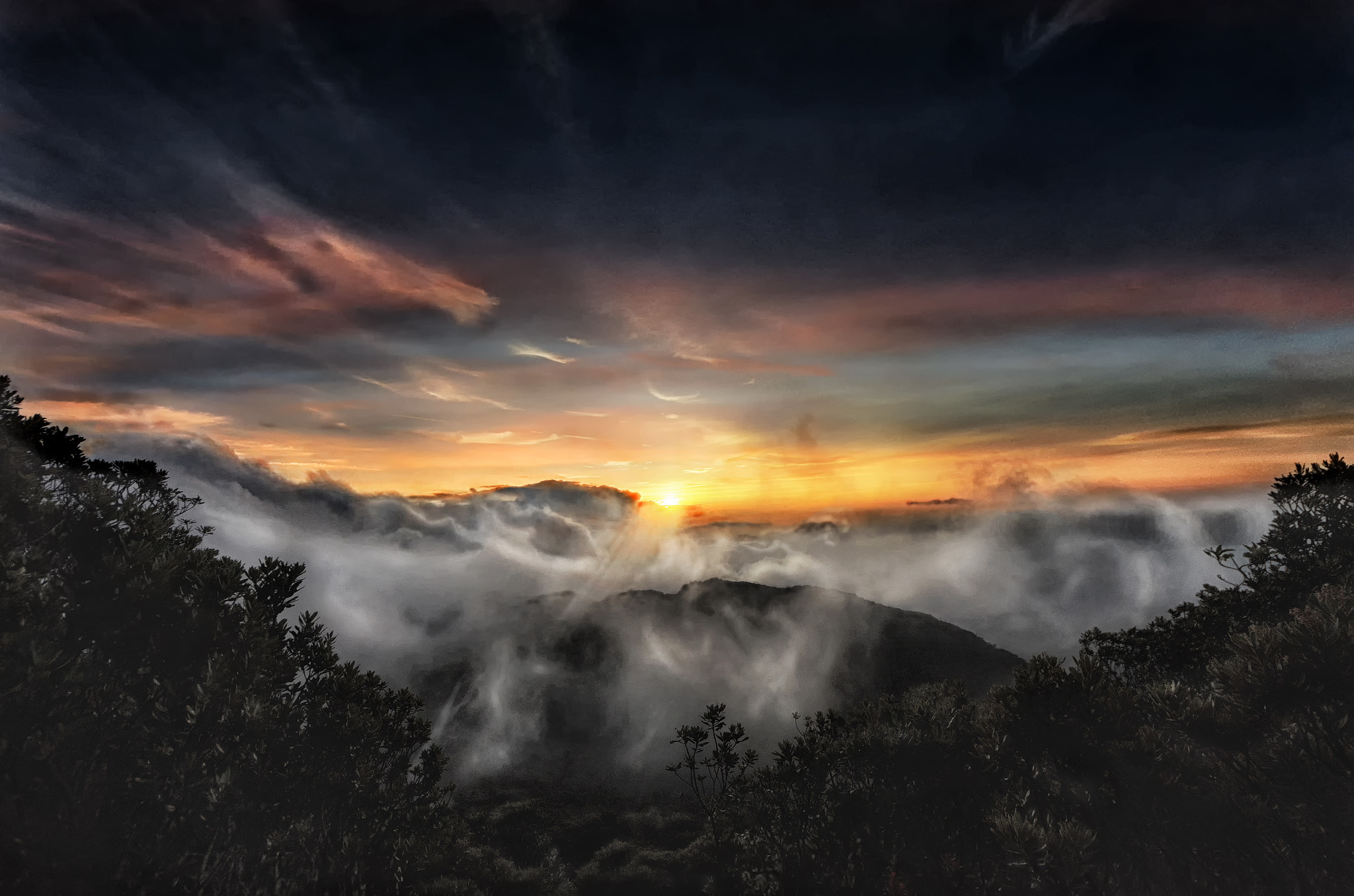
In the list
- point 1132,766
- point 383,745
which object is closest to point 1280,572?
point 1132,766

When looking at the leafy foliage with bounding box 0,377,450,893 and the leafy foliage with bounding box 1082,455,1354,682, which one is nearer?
the leafy foliage with bounding box 0,377,450,893

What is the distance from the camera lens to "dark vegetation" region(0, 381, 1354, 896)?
25.2 meters

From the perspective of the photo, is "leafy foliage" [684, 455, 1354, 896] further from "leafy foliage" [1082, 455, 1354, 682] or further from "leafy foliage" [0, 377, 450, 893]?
"leafy foliage" [0, 377, 450, 893]

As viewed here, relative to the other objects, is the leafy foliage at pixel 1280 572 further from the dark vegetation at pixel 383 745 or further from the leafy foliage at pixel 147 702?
the leafy foliage at pixel 147 702

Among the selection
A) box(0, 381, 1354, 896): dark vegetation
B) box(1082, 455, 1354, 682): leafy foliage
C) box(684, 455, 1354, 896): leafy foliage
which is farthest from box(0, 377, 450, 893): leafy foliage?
box(1082, 455, 1354, 682): leafy foliage

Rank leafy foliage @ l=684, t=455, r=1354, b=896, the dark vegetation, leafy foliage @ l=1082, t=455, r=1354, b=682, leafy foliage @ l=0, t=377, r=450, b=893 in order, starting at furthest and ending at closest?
1. leafy foliage @ l=1082, t=455, r=1354, b=682
2. leafy foliage @ l=684, t=455, r=1354, b=896
3. the dark vegetation
4. leafy foliage @ l=0, t=377, r=450, b=893

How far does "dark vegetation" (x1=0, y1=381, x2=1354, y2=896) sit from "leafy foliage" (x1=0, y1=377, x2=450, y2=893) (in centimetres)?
12

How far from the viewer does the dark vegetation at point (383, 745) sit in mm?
25172

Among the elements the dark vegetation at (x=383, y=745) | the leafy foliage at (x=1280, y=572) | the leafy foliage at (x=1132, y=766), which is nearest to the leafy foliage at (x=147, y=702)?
the dark vegetation at (x=383, y=745)

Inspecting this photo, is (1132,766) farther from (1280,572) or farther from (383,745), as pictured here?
(383,745)

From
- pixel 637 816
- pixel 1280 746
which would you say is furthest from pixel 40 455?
pixel 637 816

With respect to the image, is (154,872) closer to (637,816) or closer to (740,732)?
(740,732)

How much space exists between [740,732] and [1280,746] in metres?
51.6

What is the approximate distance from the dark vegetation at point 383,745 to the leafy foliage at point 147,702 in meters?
0.12
